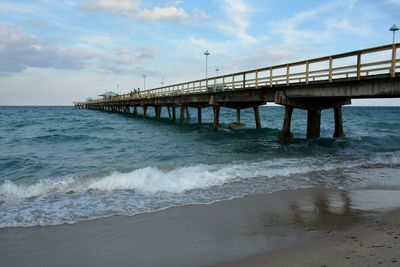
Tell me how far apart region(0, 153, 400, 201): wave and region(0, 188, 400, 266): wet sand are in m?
2.43

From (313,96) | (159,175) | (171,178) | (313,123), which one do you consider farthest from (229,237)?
(313,123)

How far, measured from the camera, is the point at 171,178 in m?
11.1

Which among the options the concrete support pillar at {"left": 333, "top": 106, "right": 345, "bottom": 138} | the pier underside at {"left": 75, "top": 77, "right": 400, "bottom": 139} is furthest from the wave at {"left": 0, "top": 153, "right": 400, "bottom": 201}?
the concrete support pillar at {"left": 333, "top": 106, "right": 345, "bottom": 138}

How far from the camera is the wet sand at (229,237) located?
16.7ft

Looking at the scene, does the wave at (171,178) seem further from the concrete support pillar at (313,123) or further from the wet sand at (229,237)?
the concrete support pillar at (313,123)

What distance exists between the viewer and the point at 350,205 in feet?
25.5

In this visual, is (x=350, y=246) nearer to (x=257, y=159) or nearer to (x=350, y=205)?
(x=350, y=205)

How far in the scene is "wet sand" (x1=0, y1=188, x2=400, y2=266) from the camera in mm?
5086

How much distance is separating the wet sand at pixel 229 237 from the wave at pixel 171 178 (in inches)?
95.5

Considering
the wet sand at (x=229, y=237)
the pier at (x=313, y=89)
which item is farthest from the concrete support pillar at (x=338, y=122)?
the wet sand at (x=229, y=237)

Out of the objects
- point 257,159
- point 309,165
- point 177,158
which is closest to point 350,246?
point 309,165

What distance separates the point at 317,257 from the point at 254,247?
0.95 metres

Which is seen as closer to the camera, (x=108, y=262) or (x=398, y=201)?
(x=108, y=262)

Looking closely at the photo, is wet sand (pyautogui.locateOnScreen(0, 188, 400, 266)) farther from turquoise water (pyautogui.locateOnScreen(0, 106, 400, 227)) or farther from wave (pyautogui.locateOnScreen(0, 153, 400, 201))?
wave (pyautogui.locateOnScreen(0, 153, 400, 201))
